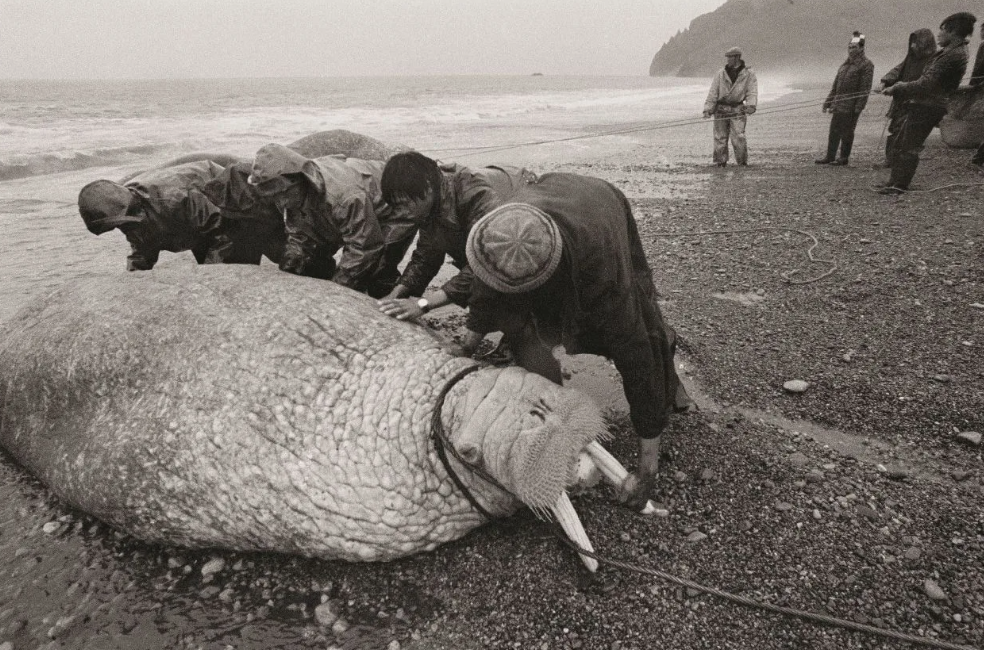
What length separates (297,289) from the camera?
3.25 m

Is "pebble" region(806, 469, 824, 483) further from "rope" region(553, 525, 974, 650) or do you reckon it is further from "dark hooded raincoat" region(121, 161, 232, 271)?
"dark hooded raincoat" region(121, 161, 232, 271)

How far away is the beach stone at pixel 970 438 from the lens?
2.92 meters

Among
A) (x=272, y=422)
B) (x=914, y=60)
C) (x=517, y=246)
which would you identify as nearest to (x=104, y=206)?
(x=272, y=422)

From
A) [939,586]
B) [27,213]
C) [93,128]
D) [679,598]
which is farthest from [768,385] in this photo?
[93,128]

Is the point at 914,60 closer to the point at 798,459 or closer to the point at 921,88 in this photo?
the point at 921,88

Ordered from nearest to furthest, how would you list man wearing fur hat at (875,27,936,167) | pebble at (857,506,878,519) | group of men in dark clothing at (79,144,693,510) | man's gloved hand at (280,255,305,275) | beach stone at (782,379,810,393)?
1. group of men in dark clothing at (79,144,693,510)
2. pebble at (857,506,878,519)
3. beach stone at (782,379,810,393)
4. man's gloved hand at (280,255,305,275)
5. man wearing fur hat at (875,27,936,167)

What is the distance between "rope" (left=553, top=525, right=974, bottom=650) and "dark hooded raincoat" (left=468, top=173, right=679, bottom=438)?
546 mm

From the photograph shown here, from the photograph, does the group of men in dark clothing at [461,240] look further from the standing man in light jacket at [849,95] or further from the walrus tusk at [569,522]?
the standing man in light jacket at [849,95]

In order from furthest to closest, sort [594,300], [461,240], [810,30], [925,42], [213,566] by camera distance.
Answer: [810,30], [925,42], [461,240], [213,566], [594,300]

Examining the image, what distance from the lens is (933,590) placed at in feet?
7.23

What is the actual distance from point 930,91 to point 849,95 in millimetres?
2699

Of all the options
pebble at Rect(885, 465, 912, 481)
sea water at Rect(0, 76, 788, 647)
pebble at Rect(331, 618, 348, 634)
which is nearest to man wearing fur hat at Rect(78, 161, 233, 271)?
sea water at Rect(0, 76, 788, 647)

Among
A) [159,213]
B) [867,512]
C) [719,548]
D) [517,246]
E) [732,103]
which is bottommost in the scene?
[719,548]

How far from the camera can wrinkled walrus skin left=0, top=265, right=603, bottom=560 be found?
2.44 m
